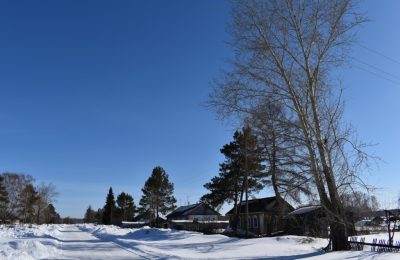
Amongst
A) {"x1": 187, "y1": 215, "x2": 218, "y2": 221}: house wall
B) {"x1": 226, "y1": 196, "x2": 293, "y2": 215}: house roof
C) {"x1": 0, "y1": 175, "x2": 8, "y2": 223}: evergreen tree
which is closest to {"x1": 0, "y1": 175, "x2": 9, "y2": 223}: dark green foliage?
{"x1": 0, "y1": 175, "x2": 8, "y2": 223}: evergreen tree

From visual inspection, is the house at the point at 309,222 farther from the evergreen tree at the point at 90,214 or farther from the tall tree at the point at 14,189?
the evergreen tree at the point at 90,214

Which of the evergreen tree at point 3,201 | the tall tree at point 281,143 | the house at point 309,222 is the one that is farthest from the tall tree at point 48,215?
the tall tree at point 281,143

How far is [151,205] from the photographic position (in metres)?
69.3

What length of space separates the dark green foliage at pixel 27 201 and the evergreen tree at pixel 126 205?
2404 cm

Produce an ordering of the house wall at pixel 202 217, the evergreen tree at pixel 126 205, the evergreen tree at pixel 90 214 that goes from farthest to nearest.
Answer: the evergreen tree at pixel 90 214 < the evergreen tree at pixel 126 205 < the house wall at pixel 202 217

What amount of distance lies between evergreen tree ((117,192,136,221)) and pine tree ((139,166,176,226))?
1540 inches

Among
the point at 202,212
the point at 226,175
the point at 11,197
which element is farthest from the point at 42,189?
the point at 226,175

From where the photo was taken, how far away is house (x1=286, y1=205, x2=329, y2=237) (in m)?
18.3

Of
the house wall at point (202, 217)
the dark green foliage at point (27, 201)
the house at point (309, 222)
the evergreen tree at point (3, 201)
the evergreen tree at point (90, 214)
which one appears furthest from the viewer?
the evergreen tree at point (90, 214)

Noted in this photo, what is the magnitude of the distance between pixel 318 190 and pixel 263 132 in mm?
3175

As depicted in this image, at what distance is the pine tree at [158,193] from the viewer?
67.9 metres

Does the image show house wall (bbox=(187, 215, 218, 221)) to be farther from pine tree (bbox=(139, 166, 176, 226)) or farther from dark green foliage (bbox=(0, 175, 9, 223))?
dark green foliage (bbox=(0, 175, 9, 223))

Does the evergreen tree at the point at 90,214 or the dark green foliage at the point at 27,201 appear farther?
the evergreen tree at the point at 90,214

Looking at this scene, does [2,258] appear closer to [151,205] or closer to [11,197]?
[151,205]
